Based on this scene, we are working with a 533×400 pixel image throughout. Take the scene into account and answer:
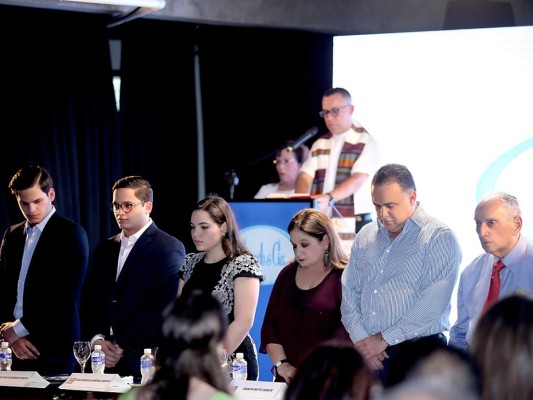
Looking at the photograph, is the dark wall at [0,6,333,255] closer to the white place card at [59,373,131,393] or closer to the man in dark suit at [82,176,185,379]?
the man in dark suit at [82,176,185,379]

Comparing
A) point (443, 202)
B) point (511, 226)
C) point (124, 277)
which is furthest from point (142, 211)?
point (443, 202)

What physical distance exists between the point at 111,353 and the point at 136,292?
1.15 ft

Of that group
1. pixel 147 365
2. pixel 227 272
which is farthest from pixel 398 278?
pixel 147 365

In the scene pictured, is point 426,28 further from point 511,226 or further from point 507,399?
point 507,399

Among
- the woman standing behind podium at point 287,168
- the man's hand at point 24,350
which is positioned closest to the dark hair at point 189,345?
the man's hand at point 24,350

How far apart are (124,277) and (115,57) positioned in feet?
10.5

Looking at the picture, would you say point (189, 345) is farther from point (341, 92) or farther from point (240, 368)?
point (341, 92)

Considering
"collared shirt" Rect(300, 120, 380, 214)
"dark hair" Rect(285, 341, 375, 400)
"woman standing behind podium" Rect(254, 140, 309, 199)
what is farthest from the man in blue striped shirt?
"woman standing behind podium" Rect(254, 140, 309, 199)

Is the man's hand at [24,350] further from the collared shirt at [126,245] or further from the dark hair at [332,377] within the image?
the dark hair at [332,377]

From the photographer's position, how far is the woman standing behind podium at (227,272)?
407 cm

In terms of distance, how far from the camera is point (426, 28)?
23.0 feet

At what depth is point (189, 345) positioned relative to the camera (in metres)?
2.08

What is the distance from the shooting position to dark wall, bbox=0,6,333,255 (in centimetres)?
657

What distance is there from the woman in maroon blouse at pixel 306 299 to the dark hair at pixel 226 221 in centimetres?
27
